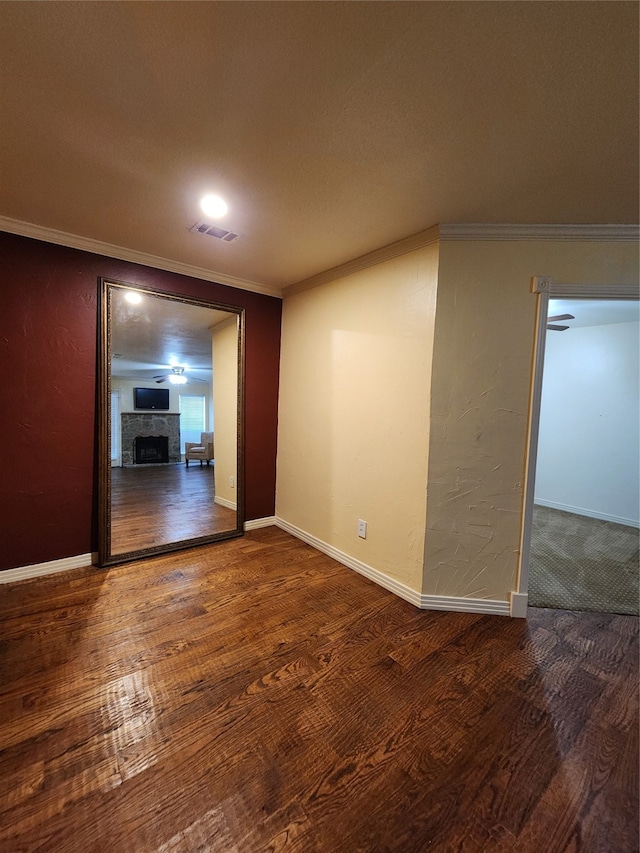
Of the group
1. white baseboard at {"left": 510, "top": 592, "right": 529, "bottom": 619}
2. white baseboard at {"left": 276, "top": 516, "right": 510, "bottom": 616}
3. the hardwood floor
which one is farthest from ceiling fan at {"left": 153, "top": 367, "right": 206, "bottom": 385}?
white baseboard at {"left": 510, "top": 592, "right": 529, "bottom": 619}

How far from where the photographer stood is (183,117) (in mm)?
1306

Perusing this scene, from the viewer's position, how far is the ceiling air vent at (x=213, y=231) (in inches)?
82.7

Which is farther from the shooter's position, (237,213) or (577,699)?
(237,213)

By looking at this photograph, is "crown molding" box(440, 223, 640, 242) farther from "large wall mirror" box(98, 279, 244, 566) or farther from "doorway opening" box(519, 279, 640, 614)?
"large wall mirror" box(98, 279, 244, 566)

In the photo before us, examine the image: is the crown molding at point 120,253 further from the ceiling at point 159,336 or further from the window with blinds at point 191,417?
the window with blinds at point 191,417

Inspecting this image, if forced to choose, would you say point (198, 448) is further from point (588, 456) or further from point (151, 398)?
point (588, 456)

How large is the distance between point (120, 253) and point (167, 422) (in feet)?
4.65

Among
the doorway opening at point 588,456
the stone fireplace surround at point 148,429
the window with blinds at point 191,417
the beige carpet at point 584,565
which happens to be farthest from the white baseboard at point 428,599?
the stone fireplace surround at point 148,429

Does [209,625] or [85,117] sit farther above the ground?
[85,117]

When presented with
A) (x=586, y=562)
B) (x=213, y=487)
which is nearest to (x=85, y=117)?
(x=213, y=487)

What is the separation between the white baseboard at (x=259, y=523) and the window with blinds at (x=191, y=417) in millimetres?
964

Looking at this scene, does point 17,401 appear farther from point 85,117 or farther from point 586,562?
point 586,562

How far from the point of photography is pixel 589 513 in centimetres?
416

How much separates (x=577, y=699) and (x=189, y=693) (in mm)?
1721
